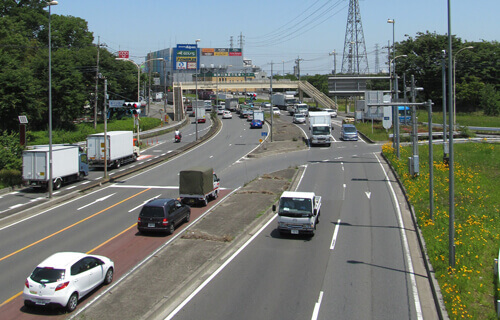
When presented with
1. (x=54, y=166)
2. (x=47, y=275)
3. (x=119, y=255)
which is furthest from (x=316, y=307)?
(x=54, y=166)

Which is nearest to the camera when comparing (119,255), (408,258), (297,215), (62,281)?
(62,281)

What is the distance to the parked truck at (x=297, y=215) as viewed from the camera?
71.3 ft

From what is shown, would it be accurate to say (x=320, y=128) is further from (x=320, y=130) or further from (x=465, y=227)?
(x=465, y=227)

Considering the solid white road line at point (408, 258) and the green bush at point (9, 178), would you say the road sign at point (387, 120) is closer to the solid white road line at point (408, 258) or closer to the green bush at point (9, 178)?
the solid white road line at point (408, 258)

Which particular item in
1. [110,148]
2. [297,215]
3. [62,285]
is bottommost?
[62,285]

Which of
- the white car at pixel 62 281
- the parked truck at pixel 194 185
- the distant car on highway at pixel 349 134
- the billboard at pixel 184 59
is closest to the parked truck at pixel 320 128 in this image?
the distant car on highway at pixel 349 134

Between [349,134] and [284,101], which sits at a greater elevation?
[284,101]

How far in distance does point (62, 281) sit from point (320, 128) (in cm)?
4442

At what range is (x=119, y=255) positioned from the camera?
19.9m

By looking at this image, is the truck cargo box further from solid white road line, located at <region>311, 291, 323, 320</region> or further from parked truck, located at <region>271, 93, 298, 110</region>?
parked truck, located at <region>271, 93, 298, 110</region>

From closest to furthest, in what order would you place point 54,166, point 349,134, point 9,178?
point 54,166 → point 9,178 → point 349,134

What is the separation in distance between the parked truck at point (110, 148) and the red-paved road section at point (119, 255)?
18.8 meters

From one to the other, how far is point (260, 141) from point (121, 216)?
3553cm

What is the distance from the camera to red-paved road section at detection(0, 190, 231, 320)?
14023mm
